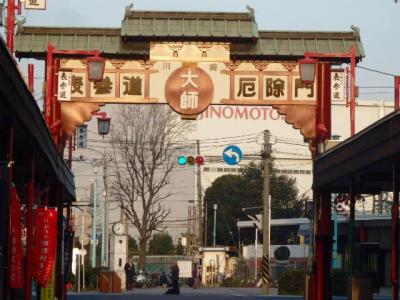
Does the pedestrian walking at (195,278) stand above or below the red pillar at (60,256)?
below

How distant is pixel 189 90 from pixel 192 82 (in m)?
0.21

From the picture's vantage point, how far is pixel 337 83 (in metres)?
27.0

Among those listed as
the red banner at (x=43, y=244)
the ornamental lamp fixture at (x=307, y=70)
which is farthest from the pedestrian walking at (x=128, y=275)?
the red banner at (x=43, y=244)

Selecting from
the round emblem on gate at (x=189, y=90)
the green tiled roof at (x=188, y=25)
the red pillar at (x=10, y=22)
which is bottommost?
the round emblem on gate at (x=189, y=90)

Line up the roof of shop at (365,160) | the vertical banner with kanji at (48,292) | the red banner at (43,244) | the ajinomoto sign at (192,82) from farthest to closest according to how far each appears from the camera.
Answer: the ajinomoto sign at (192,82)
the vertical banner with kanji at (48,292)
the red banner at (43,244)
the roof of shop at (365,160)

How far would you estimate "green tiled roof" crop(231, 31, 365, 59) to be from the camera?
2698cm

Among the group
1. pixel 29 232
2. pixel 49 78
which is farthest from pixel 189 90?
pixel 29 232

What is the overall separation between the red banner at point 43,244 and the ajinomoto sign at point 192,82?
8.13 m

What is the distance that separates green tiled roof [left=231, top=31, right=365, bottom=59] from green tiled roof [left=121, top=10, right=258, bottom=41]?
387mm

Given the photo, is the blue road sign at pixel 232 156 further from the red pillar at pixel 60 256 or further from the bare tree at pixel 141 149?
the red pillar at pixel 60 256

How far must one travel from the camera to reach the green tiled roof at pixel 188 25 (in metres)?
26.7

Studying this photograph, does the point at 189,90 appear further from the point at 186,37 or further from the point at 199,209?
the point at 199,209

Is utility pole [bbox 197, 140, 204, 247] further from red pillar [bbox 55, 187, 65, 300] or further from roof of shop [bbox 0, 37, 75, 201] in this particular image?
A: roof of shop [bbox 0, 37, 75, 201]

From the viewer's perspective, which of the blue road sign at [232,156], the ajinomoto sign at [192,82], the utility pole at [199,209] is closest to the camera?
the ajinomoto sign at [192,82]
